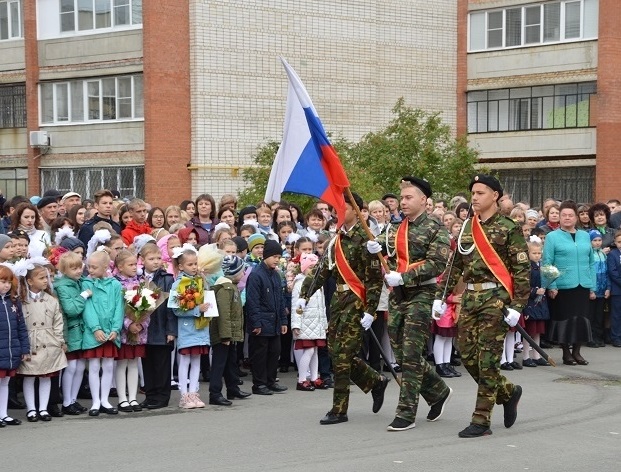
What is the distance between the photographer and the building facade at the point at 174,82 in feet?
108

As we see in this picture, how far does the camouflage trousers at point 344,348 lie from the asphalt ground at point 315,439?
273 mm

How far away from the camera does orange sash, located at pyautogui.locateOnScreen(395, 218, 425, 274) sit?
10680mm

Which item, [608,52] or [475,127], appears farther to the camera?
[475,127]

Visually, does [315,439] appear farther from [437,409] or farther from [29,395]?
[29,395]

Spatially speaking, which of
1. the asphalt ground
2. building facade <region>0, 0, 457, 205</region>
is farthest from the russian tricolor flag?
building facade <region>0, 0, 457, 205</region>

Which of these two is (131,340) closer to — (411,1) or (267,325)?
(267,325)

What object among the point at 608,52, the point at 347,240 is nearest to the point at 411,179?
the point at 347,240

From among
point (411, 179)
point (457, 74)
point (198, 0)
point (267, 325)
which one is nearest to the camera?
point (411, 179)

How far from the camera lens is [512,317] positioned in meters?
10.1

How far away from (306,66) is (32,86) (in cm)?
828

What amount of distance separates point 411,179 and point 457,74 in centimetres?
2897

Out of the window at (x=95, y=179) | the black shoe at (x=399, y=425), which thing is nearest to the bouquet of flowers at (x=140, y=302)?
the black shoe at (x=399, y=425)

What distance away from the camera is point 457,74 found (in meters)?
39.2

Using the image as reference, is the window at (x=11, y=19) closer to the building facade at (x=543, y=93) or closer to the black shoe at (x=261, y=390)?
the building facade at (x=543, y=93)
